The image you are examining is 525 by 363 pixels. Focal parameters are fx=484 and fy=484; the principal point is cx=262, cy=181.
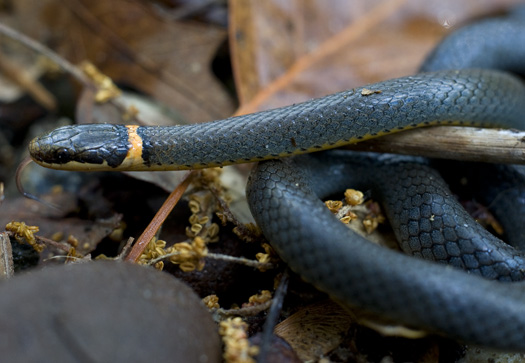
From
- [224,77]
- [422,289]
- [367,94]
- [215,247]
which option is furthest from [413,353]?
[224,77]

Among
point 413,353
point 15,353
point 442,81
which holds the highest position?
point 442,81

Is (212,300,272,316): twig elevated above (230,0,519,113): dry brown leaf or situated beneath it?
situated beneath

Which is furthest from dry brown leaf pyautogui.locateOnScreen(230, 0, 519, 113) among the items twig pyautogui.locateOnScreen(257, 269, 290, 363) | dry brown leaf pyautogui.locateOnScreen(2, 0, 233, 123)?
twig pyautogui.locateOnScreen(257, 269, 290, 363)

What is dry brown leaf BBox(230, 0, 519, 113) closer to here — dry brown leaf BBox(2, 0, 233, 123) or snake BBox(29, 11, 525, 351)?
dry brown leaf BBox(2, 0, 233, 123)

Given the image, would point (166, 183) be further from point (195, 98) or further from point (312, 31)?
point (312, 31)

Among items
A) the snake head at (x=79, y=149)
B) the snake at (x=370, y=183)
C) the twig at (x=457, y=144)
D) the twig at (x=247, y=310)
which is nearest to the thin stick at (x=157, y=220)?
the snake at (x=370, y=183)
